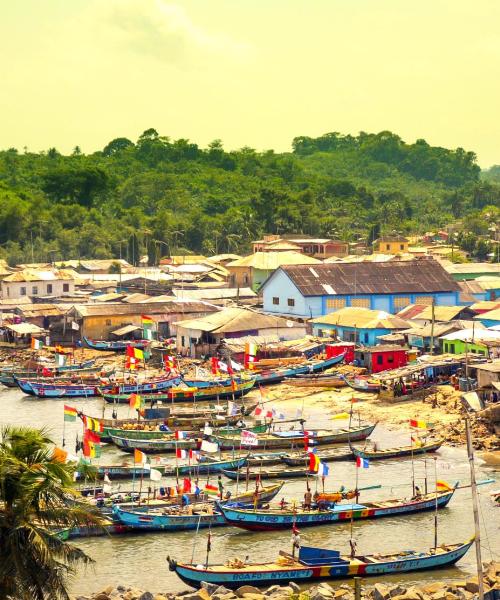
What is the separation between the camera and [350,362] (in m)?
45.1

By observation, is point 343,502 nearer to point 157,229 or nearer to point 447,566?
point 447,566

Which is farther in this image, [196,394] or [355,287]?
[355,287]

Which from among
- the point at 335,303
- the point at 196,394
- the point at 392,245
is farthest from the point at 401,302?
the point at 392,245

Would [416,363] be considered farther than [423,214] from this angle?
No

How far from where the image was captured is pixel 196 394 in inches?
1622

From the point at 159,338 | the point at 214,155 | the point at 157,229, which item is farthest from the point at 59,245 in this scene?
the point at 214,155

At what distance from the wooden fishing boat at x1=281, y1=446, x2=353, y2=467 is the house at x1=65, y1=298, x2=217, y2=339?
21673mm

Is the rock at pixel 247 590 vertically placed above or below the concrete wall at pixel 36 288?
below

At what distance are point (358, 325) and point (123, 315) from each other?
12.0 metres

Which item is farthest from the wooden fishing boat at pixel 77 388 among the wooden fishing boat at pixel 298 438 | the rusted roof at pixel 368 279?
the rusted roof at pixel 368 279

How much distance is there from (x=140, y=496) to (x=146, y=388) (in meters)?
15.7

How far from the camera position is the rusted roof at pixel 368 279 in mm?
53219

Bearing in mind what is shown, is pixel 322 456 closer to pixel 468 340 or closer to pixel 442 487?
pixel 442 487

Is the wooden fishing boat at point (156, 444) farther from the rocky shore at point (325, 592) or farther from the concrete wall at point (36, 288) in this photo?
the concrete wall at point (36, 288)
